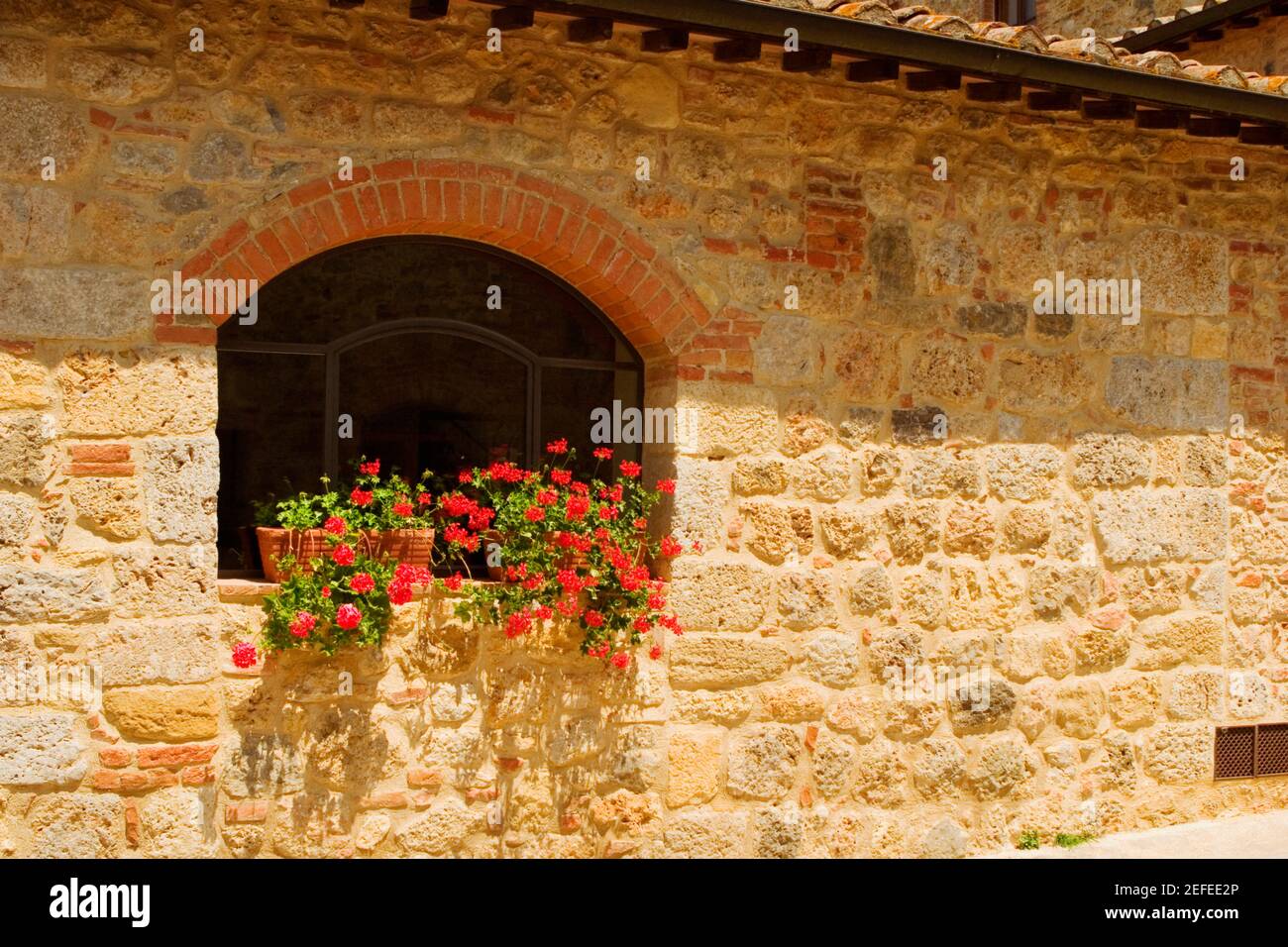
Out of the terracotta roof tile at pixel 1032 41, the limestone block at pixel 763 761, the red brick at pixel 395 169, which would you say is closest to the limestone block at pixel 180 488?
the red brick at pixel 395 169

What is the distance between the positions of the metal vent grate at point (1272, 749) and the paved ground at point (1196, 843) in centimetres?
27

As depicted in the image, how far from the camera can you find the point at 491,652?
5051 mm

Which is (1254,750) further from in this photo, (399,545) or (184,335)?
(184,335)

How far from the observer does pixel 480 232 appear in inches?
201

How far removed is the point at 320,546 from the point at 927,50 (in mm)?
3089

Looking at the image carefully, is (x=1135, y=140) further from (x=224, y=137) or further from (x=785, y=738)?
(x=224, y=137)

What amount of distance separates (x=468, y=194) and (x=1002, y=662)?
3.18 metres

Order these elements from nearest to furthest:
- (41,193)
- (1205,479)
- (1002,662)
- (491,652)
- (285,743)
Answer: (41,193) < (285,743) < (491,652) < (1002,662) < (1205,479)

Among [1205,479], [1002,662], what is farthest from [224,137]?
[1205,479]

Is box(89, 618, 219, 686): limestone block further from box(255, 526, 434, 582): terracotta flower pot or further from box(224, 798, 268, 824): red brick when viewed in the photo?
box(224, 798, 268, 824): red brick

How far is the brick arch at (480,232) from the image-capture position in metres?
4.68

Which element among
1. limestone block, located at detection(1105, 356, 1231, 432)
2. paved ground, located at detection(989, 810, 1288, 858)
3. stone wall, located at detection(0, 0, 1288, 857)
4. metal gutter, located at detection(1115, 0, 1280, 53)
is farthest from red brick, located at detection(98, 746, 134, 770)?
metal gutter, located at detection(1115, 0, 1280, 53)

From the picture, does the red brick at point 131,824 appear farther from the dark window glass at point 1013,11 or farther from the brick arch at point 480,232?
the dark window glass at point 1013,11

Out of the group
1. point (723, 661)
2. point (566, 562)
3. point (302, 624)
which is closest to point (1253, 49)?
point (723, 661)
